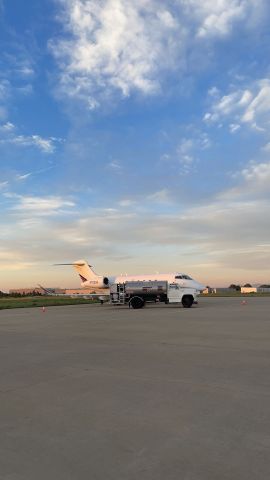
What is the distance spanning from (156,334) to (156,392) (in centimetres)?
797

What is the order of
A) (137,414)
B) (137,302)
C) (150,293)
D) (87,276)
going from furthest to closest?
(87,276), (137,302), (150,293), (137,414)

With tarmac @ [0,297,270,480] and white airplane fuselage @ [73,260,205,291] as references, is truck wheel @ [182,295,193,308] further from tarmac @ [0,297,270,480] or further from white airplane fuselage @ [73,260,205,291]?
tarmac @ [0,297,270,480]

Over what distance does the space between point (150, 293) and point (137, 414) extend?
2946 centimetres

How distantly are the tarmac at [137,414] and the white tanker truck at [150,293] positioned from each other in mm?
22911

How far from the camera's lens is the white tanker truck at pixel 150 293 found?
33719mm

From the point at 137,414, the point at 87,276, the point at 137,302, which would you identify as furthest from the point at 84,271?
the point at 137,414

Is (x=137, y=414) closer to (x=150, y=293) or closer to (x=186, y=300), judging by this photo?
(x=186, y=300)

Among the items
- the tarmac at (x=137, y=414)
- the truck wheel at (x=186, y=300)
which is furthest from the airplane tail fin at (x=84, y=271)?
the tarmac at (x=137, y=414)

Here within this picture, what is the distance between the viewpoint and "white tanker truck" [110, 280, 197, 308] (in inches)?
1328

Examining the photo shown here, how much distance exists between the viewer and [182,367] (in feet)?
27.5

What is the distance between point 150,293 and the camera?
34719mm

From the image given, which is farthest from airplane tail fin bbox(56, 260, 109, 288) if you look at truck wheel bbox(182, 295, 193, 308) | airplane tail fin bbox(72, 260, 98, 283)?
truck wheel bbox(182, 295, 193, 308)

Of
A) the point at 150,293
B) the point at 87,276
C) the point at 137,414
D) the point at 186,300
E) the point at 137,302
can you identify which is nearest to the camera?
the point at 137,414

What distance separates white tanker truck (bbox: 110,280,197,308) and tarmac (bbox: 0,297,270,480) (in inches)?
902
